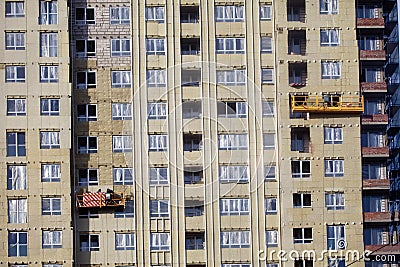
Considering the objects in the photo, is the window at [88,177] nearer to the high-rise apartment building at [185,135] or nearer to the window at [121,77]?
the high-rise apartment building at [185,135]

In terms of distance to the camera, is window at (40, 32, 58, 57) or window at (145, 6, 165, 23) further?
window at (145, 6, 165, 23)

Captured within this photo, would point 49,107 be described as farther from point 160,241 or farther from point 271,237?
point 271,237

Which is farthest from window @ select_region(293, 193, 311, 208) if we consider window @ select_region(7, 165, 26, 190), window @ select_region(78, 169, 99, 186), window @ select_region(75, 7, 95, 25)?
window @ select_region(75, 7, 95, 25)

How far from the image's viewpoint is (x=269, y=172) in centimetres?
8750

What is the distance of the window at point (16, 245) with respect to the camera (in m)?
84.4

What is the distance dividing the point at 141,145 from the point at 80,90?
5.78 meters

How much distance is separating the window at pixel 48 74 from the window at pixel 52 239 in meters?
10.4

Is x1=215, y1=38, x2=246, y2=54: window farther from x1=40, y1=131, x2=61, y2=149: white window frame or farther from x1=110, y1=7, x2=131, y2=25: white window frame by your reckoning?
x1=40, y1=131, x2=61, y2=149: white window frame

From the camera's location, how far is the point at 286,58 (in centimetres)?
8819

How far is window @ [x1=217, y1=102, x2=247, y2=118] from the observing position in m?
88.0

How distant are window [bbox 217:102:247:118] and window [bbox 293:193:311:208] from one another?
6.71 m

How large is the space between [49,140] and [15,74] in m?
5.16

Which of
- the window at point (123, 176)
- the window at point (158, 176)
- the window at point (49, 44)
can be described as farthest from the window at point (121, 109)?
the window at point (49, 44)

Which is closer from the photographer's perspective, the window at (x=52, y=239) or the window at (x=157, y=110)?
the window at (x=52, y=239)
